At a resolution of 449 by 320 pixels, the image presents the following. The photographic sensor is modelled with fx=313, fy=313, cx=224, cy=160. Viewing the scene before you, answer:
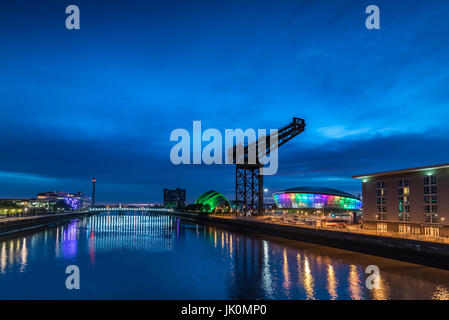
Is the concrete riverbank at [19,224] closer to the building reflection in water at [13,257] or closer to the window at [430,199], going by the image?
the building reflection in water at [13,257]

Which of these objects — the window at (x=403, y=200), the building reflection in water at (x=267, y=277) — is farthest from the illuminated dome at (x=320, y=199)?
the building reflection in water at (x=267, y=277)

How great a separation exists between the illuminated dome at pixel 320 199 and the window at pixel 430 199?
7483 centimetres

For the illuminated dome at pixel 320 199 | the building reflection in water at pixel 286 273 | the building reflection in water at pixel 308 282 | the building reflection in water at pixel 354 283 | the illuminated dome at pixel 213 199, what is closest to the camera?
the building reflection in water at pixel 354 283

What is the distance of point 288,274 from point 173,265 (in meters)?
10.3

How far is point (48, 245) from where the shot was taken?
3978 cm

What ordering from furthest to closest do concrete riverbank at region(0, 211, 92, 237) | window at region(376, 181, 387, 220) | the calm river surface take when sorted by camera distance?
concrete riverbank at region(0, 211, 92, 237) < window at region(376, 181, 387, 220) < the calm river surface

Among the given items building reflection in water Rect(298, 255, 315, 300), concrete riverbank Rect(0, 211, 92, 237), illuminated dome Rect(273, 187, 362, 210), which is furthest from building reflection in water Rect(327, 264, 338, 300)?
illuminated dome Rect(273, 187, 362, 210)

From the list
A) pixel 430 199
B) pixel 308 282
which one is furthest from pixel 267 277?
pixel 430 199

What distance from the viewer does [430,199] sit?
106 feet

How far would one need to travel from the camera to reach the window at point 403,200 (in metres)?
35.1

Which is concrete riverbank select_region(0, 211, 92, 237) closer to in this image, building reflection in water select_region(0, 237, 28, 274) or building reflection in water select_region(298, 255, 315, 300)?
building reflection in water select_region(0, 237, 28, 274)

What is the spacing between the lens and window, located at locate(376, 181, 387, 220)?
38.3 metres
